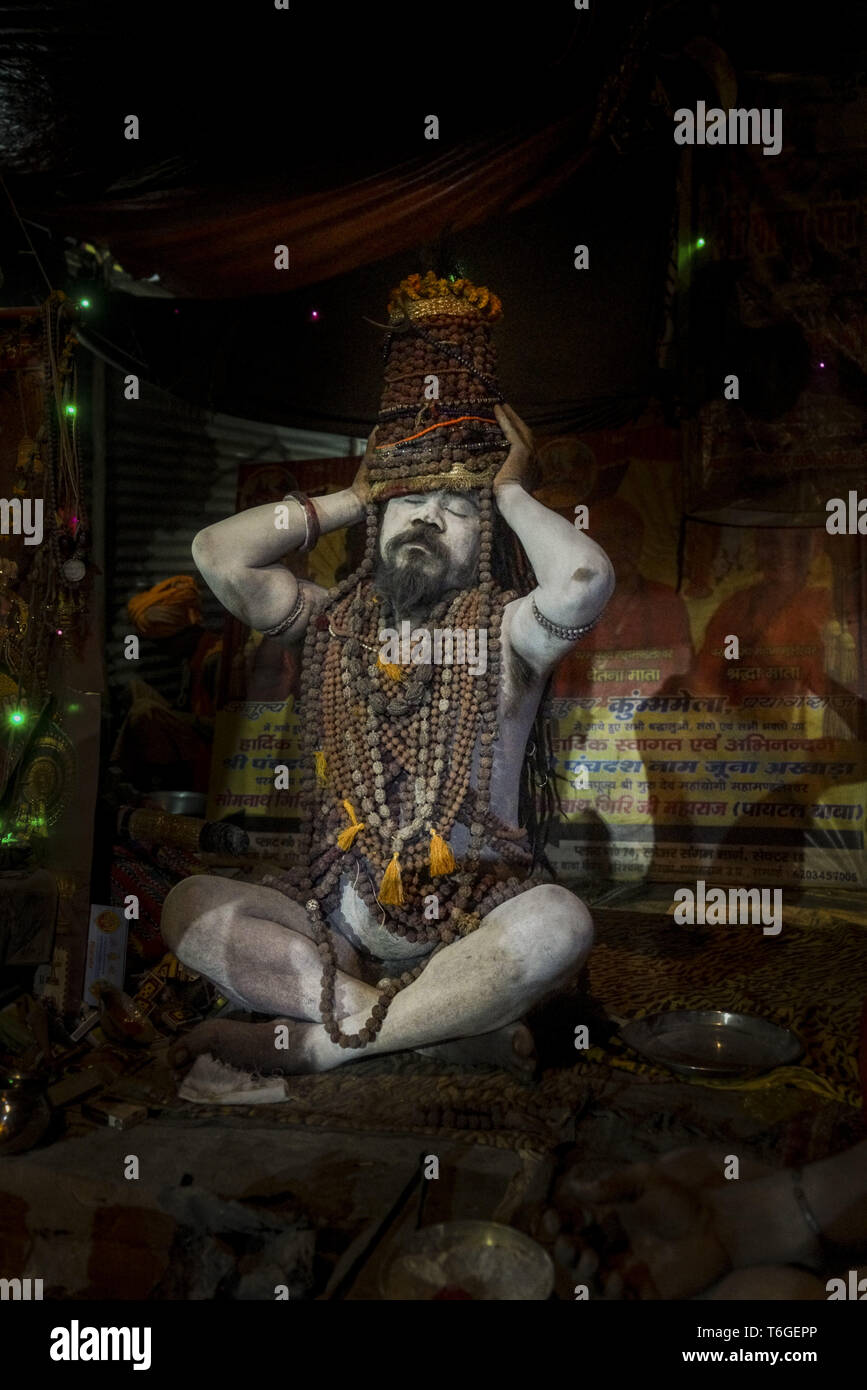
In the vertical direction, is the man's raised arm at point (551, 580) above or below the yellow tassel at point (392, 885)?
above

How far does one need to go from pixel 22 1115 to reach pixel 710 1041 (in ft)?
6.46

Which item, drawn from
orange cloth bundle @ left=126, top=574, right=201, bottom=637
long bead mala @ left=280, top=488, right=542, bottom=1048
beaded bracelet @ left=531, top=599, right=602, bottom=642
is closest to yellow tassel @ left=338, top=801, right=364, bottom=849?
long bead mala @ left=280, top=488, right=542, bottom=1048

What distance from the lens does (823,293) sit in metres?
3.82

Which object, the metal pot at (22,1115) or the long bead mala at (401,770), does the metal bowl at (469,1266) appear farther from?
the metal pot at (22,1115)

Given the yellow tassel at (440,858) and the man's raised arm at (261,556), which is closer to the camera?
the yellow tassel at (440,858)

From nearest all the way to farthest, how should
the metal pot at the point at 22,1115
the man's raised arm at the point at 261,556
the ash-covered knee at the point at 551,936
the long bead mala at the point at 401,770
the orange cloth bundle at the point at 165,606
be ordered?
1. the metal pot at the point at 22,1115
2. the ash-covered knee at the point at 551,936
3. the long bead mala at the point at 401,770
4. the man's raised arm at the point at 261,556
5. the orange cloth bundle at the point at 165,606

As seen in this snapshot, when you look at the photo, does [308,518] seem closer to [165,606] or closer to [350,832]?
[350,832]

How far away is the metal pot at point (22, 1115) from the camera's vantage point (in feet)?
7.27

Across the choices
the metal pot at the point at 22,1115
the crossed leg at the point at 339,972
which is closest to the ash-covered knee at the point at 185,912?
the crossed leg at the point at 339,972

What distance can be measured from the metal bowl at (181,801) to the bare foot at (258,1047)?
167cm

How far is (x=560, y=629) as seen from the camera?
255 cm

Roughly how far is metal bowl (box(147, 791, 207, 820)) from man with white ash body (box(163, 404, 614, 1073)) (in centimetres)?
158
